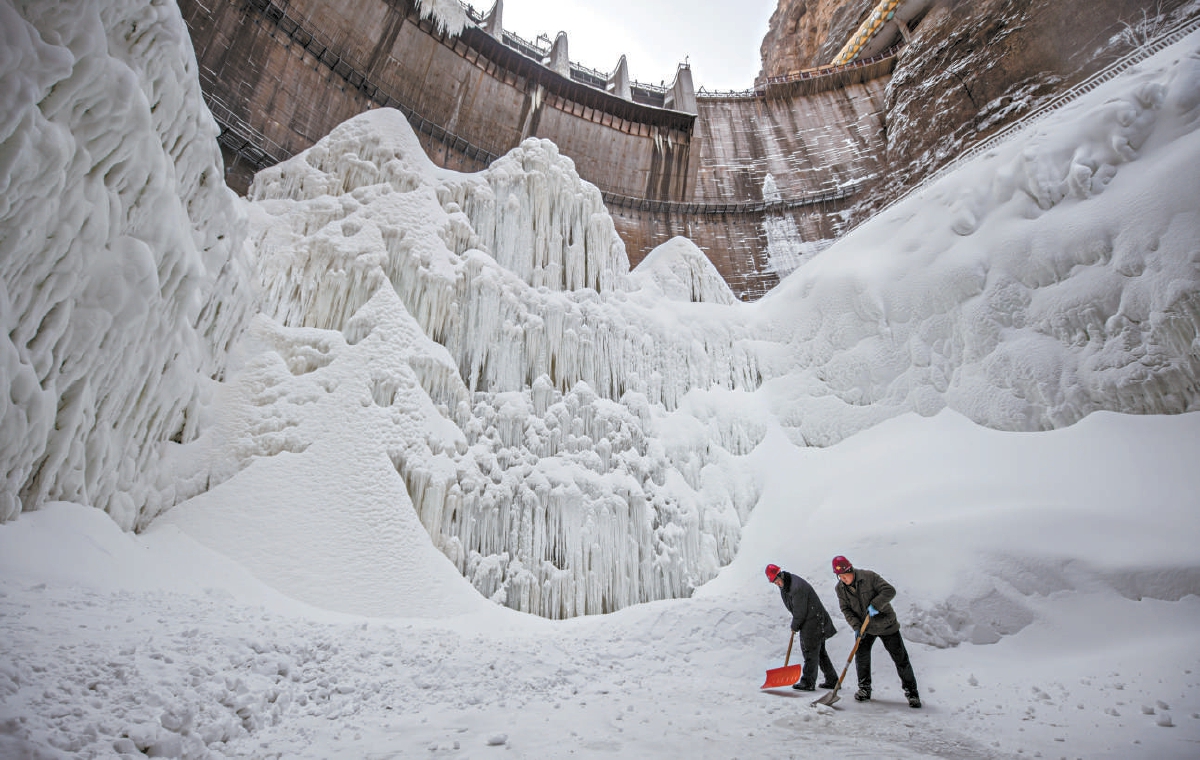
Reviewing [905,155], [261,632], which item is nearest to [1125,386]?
[261,632]

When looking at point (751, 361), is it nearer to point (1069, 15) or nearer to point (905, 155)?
point (905, 155)

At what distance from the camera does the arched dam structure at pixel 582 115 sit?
1328 centimetres

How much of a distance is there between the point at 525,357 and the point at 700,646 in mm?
5464

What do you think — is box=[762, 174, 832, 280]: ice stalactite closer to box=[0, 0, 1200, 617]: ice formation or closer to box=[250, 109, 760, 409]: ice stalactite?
box=[0, 0, 1200, 617]: ice formation

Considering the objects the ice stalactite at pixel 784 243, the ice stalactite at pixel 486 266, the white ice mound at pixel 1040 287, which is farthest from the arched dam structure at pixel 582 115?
the white ice mound at pixel 1040 287

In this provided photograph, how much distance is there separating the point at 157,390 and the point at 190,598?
2383 mm

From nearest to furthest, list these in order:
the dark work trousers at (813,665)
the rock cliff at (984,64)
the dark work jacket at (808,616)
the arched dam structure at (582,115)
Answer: the dark work trousers at (813,665), the dark work jacket at (808,616), the arched dam structure at (582,115), the rock cliff at (984,64)

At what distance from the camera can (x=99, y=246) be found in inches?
171

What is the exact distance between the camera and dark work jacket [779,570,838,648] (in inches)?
166

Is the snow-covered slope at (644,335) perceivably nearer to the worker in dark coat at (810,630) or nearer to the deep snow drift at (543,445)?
the deep snow drift at (543,445)

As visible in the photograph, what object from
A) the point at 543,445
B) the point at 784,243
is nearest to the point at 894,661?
the point at 543,445

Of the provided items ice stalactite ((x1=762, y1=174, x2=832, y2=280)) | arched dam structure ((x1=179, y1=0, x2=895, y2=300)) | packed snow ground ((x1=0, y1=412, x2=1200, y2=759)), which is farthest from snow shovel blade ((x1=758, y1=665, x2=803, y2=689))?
ice stalactite ((x1=762, y1=174, x2=832, y2=280))

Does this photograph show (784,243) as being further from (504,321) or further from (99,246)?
(99,246)

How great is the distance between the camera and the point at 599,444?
868cm
